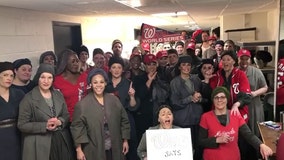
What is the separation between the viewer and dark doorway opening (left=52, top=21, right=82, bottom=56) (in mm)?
4861

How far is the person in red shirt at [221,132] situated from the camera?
2521mm

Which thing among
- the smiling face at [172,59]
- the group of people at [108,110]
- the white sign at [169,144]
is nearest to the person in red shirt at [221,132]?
the group of people at [108,110]

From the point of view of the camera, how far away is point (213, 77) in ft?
10.7

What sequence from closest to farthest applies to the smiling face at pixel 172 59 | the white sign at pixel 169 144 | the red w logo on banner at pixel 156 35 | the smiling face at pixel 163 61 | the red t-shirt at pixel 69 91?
the white sign at pixel 169 144 → the red t-shirt at pixel 69 91 → the smiling face at pixel 172 59 → the smiling face at pixel 163 61 → the red w logo on banner at pixel 156 35

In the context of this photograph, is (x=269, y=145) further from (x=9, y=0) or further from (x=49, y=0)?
(x=9, y=0)

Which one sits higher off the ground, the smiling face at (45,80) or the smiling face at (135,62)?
the smiling face at (135,62)

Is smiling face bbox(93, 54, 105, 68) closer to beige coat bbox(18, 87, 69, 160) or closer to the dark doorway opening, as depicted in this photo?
the dark doorway opening

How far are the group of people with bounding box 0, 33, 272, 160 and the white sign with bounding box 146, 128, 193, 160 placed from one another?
0.39ft

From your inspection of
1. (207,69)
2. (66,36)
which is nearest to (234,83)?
(207,69)

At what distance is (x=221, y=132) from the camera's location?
2543 millimetres

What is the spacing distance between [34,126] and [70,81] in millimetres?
702

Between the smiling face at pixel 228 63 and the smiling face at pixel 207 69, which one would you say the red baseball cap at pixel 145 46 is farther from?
the smiling face at pixel 228 63

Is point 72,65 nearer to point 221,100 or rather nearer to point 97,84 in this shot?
point 97,84

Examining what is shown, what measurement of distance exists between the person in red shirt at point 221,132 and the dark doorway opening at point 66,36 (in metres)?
2.92
